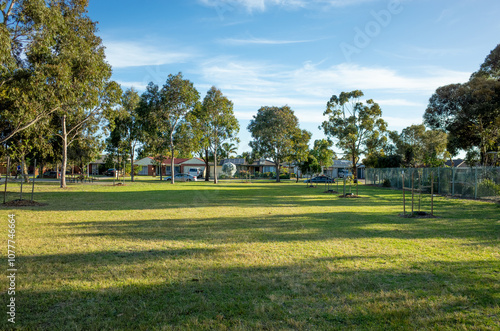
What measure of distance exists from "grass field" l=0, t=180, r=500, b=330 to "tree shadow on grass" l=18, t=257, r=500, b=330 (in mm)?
14

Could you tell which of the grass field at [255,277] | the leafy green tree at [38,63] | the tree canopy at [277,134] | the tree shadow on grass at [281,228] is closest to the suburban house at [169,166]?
the tree canopy at [277,134]

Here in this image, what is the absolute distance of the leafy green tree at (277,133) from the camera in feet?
164

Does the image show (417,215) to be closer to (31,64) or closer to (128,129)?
(31,64)

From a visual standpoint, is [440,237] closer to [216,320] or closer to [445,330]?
[445,330]

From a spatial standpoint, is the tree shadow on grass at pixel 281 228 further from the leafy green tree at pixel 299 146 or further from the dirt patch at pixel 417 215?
the leafy green tree at pixel 299 146

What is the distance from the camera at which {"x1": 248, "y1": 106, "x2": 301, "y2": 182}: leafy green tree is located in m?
49.8

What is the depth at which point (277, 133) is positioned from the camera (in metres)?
49.8

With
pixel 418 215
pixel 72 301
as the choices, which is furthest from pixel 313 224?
pixel 72 301

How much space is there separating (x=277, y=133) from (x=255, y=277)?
45427 millimetres

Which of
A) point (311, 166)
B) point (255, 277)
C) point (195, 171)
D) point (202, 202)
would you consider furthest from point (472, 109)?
point (195, 171)

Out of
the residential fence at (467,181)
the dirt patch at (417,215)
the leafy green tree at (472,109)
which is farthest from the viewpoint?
the leafy green tree at (472,109)

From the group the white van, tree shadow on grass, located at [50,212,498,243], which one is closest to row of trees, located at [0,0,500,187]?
tree shadow on grass, located at [50,212,498,243]

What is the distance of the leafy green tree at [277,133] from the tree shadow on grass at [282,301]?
4491cm

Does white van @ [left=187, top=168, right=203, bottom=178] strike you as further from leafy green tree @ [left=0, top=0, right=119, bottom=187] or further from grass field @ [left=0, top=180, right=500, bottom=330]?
grass field @ [left=0, top=180, right=500, bottom=330]
